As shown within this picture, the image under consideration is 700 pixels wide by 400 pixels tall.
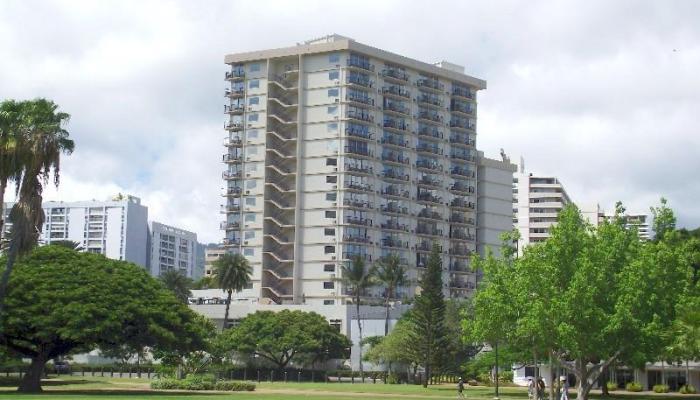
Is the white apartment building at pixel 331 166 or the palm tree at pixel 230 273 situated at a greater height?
the white apartment building at pixel 331 166

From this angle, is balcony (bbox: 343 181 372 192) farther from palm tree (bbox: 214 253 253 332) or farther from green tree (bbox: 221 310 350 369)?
green tree (bbox: 221 310 350 369)

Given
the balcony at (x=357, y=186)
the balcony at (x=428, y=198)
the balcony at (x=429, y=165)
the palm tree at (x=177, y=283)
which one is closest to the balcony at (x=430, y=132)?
the balcony at (x=429, y=165)

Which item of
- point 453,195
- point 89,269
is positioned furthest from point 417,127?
point 89,269

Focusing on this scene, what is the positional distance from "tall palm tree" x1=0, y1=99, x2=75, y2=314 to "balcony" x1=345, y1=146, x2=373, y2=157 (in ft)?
330

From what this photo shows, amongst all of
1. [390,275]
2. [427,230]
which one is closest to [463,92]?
[427,230]

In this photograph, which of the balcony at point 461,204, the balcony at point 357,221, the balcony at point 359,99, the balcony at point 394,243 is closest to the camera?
the balcony at point 357,221

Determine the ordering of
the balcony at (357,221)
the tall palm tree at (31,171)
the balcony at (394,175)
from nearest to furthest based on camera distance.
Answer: the tall palm tree at (31,171)
the balcony at (357,221)
the balcony at (394,175)

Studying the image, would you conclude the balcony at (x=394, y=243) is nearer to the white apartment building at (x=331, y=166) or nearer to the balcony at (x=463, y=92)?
the white apartment building at (x=331, y=166)

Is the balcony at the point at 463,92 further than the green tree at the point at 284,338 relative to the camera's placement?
Yes

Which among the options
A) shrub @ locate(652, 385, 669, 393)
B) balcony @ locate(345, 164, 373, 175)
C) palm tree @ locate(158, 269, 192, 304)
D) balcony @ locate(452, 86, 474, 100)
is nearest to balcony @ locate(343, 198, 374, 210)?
balcony @ locate(345, 164, 373, 175)

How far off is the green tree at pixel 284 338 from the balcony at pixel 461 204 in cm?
5448

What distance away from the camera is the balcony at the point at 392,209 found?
554 ft

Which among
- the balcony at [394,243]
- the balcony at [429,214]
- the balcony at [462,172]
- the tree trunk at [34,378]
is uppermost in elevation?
the balcony at [462,172]

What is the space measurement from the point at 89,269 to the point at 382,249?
9329cm
